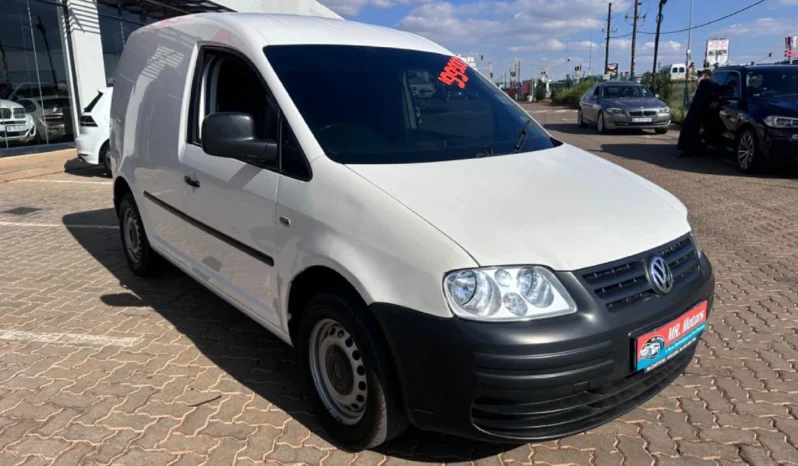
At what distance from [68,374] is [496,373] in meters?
2.72

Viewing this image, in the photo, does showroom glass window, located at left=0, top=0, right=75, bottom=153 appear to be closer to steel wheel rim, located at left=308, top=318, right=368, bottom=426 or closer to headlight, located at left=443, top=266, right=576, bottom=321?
steel wheel rim, located at left=308, top=318, right=368, bottom=426

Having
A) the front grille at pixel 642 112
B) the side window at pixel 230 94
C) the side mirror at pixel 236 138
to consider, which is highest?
the side window at pixel 230 94

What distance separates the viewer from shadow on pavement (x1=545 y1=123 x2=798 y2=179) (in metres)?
10.9

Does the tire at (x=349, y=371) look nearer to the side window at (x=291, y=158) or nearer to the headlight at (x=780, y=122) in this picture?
the side window at (x=291, y=158)

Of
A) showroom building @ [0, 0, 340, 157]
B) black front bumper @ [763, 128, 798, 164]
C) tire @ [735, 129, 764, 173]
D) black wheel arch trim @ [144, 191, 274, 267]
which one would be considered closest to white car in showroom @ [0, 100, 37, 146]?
showroom building @ [0, 0, 340, 157]

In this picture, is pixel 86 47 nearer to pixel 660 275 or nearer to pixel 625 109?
pixel 625 109

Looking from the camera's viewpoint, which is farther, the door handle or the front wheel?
the front wheel

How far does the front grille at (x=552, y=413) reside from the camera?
234 centimetres

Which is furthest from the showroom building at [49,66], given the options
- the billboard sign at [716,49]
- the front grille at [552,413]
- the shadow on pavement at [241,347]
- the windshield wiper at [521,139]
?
the billboard sign at [716,49]

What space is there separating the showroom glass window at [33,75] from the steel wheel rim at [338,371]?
40.6 ft

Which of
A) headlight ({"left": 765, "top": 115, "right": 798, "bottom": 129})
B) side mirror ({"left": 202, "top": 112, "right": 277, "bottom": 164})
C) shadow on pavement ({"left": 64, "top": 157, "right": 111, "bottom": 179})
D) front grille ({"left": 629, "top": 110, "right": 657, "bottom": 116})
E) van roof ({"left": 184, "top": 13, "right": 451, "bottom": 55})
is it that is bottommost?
shadow on pavement ({"left": 64, "top": 157, "right": 111, "bottom": 179})

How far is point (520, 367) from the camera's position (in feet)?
7.37

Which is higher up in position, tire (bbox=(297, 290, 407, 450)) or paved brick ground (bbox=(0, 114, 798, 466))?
tire (bbox=(297, 290, 407, 450))

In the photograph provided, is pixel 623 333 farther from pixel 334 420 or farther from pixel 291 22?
pixel 291 22
